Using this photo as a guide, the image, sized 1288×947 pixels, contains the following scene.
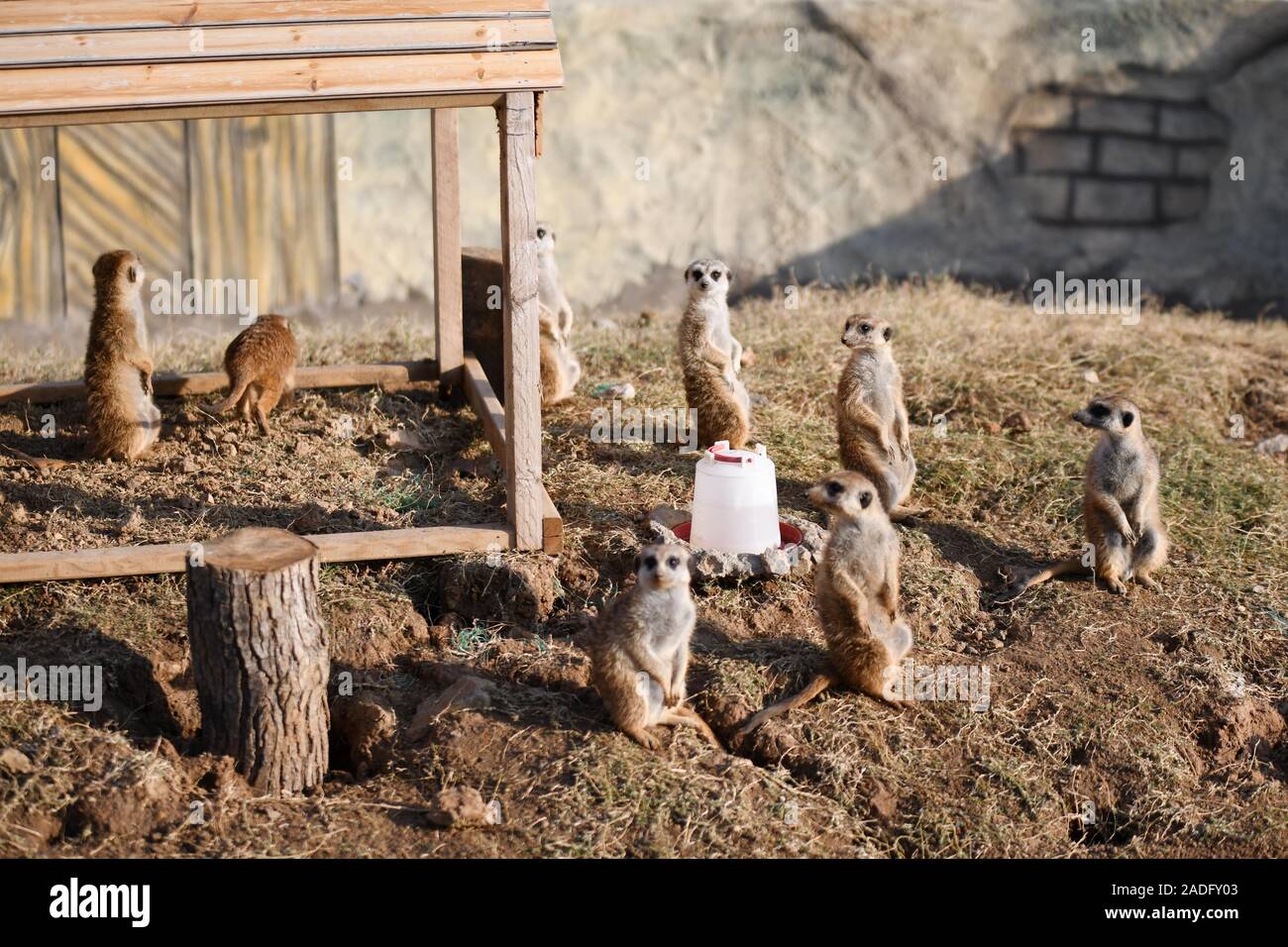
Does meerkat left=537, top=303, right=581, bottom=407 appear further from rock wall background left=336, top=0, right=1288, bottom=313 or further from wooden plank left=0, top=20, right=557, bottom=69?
rock wall background left=336, top=0, right=1288, bottom=313

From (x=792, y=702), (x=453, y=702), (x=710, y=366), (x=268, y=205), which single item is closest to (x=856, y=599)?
(x=792, y=702)

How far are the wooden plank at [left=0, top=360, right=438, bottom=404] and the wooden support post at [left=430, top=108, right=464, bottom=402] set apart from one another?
14cm

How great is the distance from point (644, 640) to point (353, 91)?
226 centimetres

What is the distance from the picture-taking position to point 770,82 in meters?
11.6

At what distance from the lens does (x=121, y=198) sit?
34.3 feet

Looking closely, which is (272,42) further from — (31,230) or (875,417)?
(31,230)

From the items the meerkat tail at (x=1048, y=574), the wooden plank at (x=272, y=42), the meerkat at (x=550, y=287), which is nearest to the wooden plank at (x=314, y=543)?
the wooden plank at (x=272, y=42)

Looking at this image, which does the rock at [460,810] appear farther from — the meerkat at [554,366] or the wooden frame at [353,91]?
the meerkat at [554,366]

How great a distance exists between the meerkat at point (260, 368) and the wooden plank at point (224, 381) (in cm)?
43

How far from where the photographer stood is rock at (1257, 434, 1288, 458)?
7629 millimetres

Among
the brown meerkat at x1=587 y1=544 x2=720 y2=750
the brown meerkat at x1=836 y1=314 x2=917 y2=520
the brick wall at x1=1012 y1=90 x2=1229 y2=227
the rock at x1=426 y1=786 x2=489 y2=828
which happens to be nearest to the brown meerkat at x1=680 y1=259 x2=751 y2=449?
the brown meerkat at x1=836 y1=314 x2=917 y2=520

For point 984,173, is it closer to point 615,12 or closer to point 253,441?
point 615,12

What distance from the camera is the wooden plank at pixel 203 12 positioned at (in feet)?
17.2

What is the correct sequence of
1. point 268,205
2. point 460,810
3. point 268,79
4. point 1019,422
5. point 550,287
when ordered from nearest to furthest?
point 460,810 < point 268,79 < point 1019,422 < point 550,287 < point 268,205
